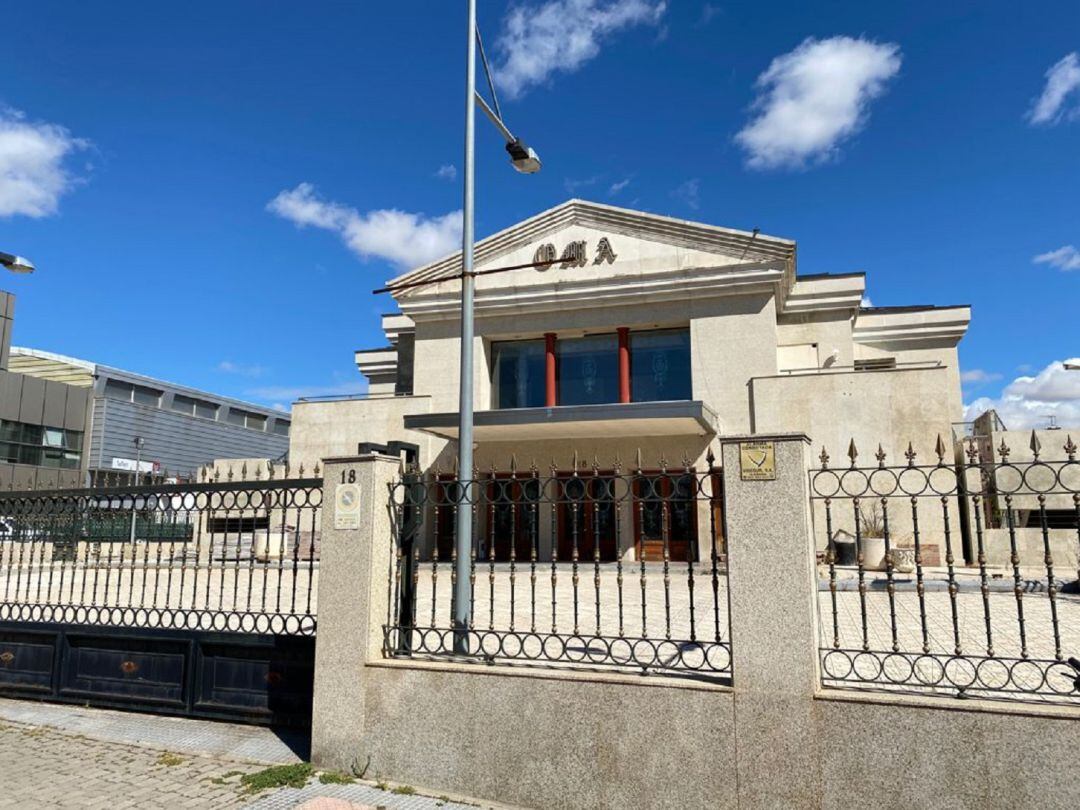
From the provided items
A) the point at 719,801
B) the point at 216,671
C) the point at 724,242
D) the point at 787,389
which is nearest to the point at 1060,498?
the point at 787,389

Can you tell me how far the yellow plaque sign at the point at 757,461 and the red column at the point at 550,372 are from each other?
60.0 feet

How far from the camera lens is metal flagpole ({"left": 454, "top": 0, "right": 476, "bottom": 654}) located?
254 inches

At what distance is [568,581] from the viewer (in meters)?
15.7

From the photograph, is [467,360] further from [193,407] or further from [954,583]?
[193,407]

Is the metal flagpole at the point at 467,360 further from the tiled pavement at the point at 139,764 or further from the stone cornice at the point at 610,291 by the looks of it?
the stone cornice at the point at 610,291

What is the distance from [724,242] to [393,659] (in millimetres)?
18981

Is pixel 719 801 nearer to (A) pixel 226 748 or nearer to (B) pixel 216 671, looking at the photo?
(A) pixel 226 748

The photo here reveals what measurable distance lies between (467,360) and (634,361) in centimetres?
1586

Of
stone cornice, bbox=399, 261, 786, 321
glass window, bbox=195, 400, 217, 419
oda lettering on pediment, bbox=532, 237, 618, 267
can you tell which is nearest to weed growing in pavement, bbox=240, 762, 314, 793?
stone cornice, bbox=399, 261, 786, 321

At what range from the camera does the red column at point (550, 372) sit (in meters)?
23.2

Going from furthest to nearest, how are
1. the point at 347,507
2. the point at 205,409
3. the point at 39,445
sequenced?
the point at 205,409 → the point at 39,445 → the point at 347,507

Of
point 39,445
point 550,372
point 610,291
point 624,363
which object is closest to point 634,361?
point 624,363

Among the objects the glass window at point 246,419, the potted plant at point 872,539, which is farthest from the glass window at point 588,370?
the glass window at point 246,419

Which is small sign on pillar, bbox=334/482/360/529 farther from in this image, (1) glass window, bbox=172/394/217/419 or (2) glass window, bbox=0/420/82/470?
(1) glass window, bbox=172/394/217/419
